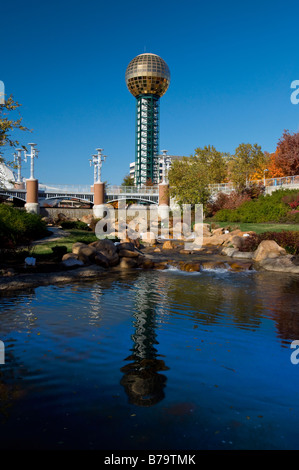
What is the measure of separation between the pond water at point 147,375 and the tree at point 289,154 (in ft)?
129

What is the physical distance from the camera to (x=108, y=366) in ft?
18.9

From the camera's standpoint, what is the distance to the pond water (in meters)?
4.03

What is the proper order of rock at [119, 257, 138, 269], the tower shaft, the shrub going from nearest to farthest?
the shrub
rock at [119, 257, 138, 269]
the tower shaft

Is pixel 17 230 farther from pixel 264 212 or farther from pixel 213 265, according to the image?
pixel 264 212

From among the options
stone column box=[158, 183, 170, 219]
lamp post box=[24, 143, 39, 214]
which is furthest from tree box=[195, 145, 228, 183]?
lamp post box=[24, 143, 39, 214]

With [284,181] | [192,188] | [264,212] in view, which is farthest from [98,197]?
[264,212]

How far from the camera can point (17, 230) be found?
20672 mm

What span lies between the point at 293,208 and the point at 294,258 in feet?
60.5

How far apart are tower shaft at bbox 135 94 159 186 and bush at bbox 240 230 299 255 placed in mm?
85141

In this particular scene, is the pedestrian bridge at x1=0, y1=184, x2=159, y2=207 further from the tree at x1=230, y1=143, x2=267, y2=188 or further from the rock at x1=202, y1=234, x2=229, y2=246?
the rock at x1=202, y1=234, x2=229, y2=246

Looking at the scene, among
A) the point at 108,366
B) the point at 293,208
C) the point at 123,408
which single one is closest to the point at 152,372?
the point at 108,366

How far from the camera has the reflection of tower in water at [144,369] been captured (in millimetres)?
4875

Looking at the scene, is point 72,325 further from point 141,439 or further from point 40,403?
point 141,439

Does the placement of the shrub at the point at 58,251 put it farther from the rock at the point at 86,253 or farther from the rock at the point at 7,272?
the rock at the point at 7,272
